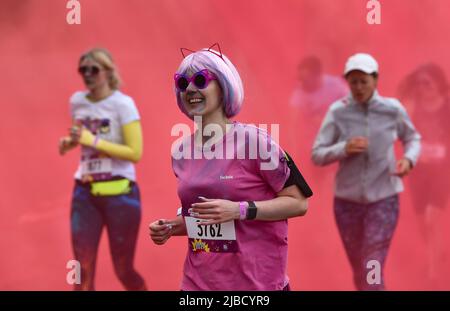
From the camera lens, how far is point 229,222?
374 centimetres

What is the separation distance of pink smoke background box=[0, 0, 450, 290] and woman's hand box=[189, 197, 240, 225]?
131 inches

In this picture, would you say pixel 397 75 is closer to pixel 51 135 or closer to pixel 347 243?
pixel 347 243

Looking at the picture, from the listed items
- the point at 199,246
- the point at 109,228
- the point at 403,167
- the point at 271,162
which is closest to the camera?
the point at 271,162

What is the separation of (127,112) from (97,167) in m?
0.41

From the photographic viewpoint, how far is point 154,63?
Result: 700 centimetres

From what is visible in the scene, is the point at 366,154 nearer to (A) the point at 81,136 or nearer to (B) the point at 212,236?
(A) the point at 81,136

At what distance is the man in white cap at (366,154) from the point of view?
6.30m

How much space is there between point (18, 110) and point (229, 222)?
144 inches

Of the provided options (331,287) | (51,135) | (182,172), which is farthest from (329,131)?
(182,172)

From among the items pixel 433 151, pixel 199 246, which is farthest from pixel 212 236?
pixel 433 151

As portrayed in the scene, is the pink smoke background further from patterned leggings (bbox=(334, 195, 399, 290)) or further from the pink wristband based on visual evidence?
the pink wristband

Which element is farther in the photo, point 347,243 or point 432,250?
point 432,250

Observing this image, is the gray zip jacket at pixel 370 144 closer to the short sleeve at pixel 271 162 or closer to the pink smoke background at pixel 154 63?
the pink smoke background at pixel 154 63

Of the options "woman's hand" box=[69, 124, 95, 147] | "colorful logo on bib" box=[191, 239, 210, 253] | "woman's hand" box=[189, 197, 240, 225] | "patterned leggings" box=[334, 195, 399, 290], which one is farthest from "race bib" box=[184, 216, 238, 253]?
"patterned leggings" box=[334, 195, 399, 290]
